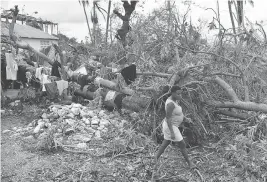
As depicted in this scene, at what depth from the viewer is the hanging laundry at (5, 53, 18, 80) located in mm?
8820

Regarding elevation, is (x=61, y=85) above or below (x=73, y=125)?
above

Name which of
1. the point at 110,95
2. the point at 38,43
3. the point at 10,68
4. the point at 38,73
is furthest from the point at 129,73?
the point at 38,43

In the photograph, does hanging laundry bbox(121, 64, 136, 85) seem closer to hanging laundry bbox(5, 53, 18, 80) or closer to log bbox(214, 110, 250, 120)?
log bbox(214, 110, 250, 120)

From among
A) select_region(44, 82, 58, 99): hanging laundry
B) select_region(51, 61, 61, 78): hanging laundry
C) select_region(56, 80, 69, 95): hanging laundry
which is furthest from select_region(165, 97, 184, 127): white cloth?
select_region(51, 61, 61, 78): hanging laundry

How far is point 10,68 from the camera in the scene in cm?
884

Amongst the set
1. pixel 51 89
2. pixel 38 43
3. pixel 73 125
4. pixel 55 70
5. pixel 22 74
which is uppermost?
pixel 38 43

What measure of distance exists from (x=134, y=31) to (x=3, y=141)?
395cm

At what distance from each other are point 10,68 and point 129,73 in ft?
13.8

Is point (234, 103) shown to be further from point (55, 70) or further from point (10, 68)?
point (10, 68)

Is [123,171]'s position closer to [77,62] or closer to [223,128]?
[223,128]

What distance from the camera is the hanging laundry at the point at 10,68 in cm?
882

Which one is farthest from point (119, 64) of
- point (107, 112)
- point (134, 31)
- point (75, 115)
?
point (75, 115)

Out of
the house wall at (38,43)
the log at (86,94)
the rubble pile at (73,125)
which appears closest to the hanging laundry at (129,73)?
the rubble pile at (73,125)

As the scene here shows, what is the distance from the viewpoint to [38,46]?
80.7 feet
